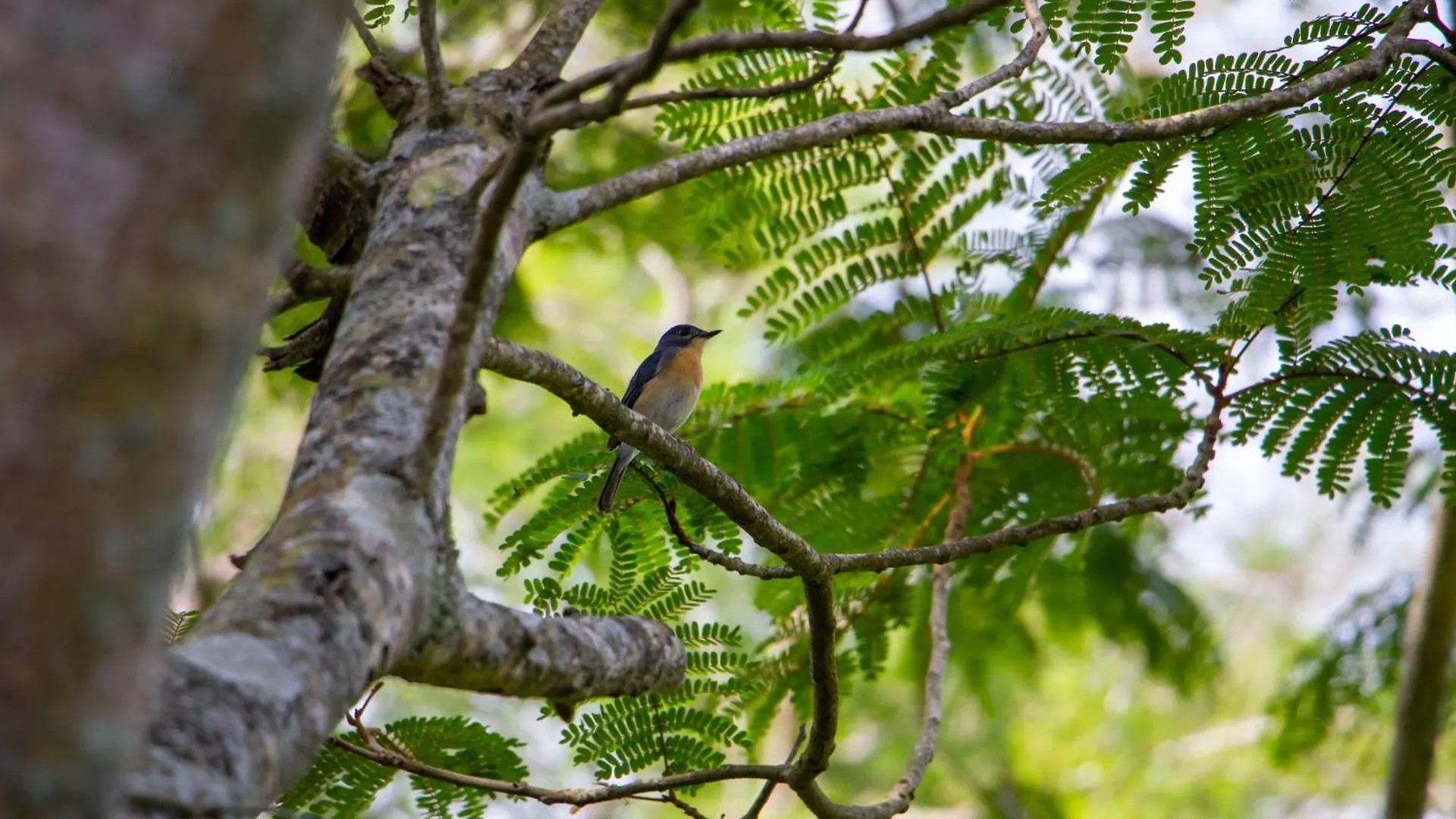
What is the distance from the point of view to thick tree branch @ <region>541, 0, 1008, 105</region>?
1906 mm

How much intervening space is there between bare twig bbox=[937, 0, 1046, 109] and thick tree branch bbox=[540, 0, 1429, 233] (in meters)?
0.06

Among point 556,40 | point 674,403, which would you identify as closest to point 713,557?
point 556,40

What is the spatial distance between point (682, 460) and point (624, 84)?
1296 millimetres

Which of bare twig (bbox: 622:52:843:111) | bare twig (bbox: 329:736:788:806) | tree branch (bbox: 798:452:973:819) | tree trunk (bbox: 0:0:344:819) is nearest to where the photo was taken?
tree trunk (bbox: 0:0:344:819)

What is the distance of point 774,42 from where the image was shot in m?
2.02

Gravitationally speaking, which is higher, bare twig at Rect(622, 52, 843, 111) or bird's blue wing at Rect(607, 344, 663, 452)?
bird's blue wing at Rect(607, 344, 663, 452)

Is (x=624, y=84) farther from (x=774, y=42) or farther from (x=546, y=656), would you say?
(x=546, y=656)

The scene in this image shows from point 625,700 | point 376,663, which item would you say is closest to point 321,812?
point 625,700

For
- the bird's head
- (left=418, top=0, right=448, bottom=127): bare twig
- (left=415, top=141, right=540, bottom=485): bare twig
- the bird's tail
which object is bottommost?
(left=415, top=141, right=540, bottom=485): bare twig

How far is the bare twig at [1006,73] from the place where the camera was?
2916mm

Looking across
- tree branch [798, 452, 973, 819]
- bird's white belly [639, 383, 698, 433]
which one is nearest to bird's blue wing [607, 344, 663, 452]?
bird's white belly [639, 383, 698, 433]

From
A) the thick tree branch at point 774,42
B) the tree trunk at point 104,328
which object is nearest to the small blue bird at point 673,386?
the thick tree branch at point 774,42

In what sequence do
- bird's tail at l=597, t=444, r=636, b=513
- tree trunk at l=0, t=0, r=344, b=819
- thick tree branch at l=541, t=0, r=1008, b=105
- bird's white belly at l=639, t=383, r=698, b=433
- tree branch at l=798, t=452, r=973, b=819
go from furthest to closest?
1. bird's white belly at l=639, t=383, r=698, b=433
2. bird's tail at l=597, t=444, r=636, b=513
3. tree branch at l=798, t=452, r=973, b=819
4. thick tree branch at l=541, t=0, r=1008, b=105
5. tree trunk at l=0, t=0, r=344, b=819

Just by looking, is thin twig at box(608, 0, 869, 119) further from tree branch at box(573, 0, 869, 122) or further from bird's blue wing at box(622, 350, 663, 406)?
bird's blue wing at box(622, 350, 663, 406)
